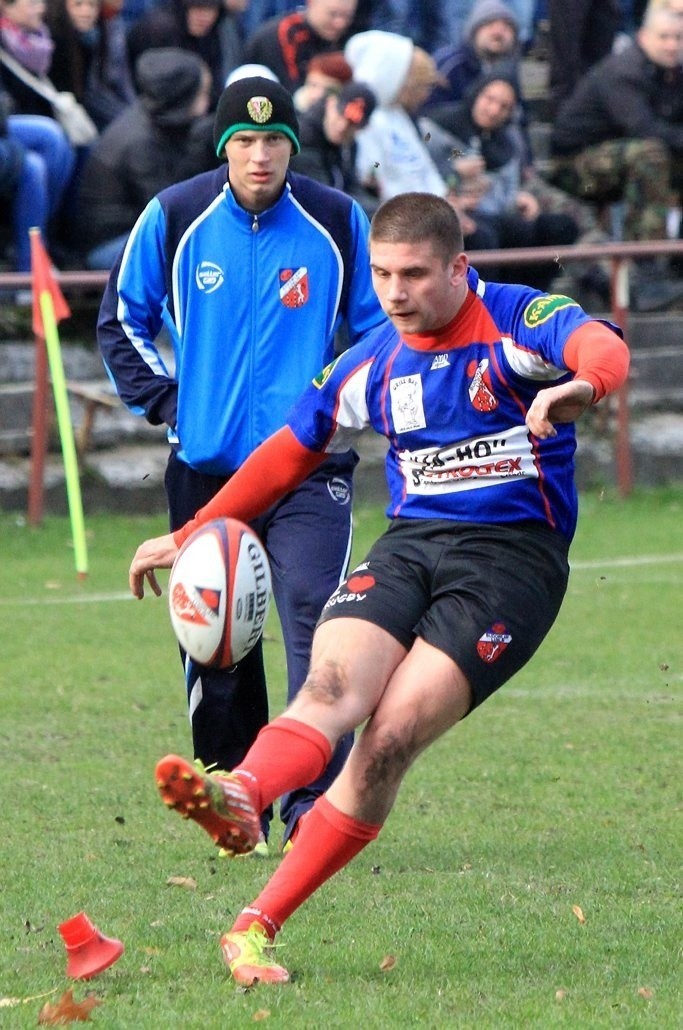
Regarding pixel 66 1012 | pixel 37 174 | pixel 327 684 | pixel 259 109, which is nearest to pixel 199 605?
Answer: pixel 327 684

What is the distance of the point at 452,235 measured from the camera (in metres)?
5.08

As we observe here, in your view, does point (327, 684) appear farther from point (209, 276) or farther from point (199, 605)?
point (209, 276)

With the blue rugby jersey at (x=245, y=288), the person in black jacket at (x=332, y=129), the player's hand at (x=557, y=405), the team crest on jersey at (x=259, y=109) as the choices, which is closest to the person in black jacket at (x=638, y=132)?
the person in black jacket at (x=332, y=129)

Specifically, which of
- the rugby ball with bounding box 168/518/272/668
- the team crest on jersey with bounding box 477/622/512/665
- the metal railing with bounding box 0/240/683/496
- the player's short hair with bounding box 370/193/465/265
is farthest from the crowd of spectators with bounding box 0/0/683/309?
the team crest on jersey with bounding box 477/622/512/665

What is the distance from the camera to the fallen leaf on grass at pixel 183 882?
576cm

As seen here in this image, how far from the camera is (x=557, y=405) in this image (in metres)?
4.58

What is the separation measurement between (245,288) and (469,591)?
5.97ft

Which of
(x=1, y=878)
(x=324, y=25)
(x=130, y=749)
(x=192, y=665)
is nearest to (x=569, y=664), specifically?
(x=130, y=749)

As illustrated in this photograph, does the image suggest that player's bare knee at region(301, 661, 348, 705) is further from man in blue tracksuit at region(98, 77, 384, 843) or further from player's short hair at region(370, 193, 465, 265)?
man in blue tracksuit at region(98, 77, 384, 843)

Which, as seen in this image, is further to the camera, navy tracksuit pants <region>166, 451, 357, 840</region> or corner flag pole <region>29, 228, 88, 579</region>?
corner flag pole <region>29, 228, 88, 579</region>

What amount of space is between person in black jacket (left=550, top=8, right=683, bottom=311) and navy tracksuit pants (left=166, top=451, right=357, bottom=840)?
9.43m

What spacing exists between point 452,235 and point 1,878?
2.49 meters

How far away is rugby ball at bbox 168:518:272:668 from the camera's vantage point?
5.05 meters

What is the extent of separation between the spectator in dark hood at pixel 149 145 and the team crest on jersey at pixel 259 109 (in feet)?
23.2
